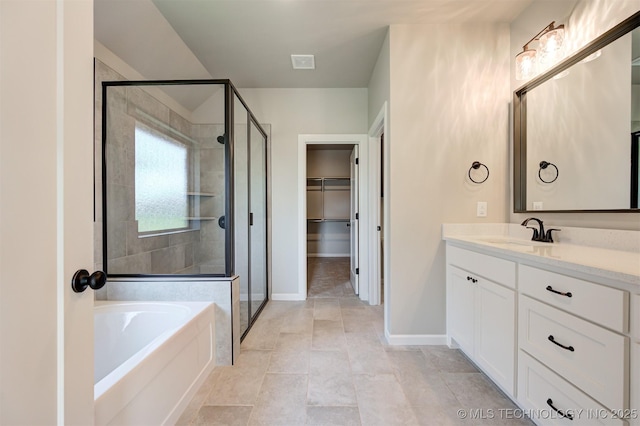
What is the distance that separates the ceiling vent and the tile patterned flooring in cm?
260

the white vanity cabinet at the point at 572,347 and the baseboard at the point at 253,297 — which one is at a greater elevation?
the white vanity cabinet at the point at 572,347

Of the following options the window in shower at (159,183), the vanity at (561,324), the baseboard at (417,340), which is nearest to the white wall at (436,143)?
the baseboard at (417,340)

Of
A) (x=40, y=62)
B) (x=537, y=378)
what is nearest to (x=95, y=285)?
(x=40, y=62)

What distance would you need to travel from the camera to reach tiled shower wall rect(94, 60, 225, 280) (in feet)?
6.22

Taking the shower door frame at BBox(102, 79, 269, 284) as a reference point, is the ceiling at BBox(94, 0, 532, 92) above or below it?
above

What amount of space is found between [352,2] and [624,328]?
7.57ft

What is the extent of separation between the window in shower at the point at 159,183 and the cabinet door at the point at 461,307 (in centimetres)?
227

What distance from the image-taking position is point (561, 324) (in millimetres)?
1085

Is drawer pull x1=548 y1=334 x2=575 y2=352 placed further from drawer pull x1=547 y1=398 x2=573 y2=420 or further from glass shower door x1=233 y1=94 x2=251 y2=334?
glass shower door x1=233 y1=94 x2=251 y2=334

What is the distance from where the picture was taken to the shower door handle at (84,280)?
2.27 ft

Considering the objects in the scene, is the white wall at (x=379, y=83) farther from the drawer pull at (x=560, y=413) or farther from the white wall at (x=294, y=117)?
the drawer pull at (x=560, y=413)

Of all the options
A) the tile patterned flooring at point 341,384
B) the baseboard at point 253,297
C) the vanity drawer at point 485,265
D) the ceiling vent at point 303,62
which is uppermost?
the ceiling vent at point 303,62

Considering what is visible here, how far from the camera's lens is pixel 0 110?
0.54 m

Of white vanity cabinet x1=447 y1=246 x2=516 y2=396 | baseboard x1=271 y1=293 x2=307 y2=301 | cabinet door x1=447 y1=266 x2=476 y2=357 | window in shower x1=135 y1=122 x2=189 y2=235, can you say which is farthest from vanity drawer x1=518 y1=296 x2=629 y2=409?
window in shower x1=135 y1=122 x2=189 y2=235
